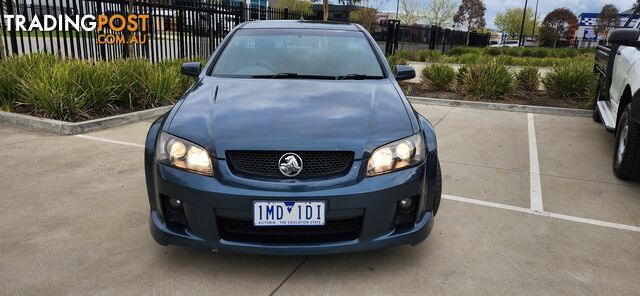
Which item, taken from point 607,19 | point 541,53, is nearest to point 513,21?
point 607,19

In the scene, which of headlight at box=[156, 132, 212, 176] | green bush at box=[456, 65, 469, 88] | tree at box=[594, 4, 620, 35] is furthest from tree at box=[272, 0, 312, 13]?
headlight at box=[156, 132, 212, 176]

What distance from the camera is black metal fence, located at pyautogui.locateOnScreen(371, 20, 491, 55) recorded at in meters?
18.9

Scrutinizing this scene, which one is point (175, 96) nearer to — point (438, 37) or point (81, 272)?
point (81, 272)

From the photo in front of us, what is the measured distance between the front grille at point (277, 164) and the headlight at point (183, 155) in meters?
0.14

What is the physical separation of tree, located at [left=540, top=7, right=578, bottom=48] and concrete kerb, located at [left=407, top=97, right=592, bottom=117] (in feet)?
132

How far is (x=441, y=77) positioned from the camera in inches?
415

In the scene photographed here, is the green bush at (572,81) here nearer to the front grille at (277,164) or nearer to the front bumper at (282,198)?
the front bumper at (282,198)

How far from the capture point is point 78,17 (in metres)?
9.29

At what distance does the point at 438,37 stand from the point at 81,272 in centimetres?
2602

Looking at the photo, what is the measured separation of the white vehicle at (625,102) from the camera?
4.26m

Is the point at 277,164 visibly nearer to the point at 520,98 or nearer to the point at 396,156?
the point at 396,156

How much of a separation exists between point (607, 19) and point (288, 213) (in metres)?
57.7

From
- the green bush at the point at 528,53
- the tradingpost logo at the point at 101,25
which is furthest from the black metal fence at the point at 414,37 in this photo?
the tradingpost logo at the point at 101,25

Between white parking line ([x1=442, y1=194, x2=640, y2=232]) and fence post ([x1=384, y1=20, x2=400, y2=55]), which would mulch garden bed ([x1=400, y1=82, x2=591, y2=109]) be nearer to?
white parking line ([x1=442, y1=194, x2=640, y2=232])
